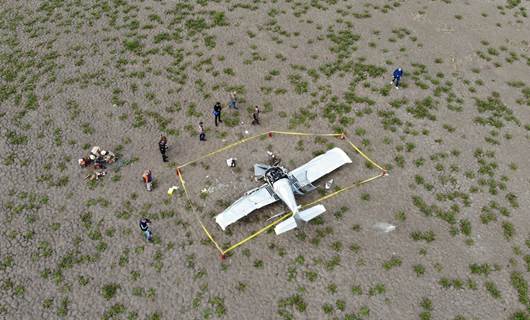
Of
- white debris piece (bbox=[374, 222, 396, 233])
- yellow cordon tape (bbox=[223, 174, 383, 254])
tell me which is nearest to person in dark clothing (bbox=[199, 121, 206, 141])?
yellow cordon tape (bbox=[223, 174, 383, 254])

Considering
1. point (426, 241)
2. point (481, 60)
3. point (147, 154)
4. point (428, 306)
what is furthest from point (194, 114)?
point (481, 60)

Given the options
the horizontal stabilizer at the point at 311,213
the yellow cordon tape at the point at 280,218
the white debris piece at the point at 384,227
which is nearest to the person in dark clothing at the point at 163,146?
the yellow cordon tape at the point at 280,218

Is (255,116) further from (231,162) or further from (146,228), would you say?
(146,228)

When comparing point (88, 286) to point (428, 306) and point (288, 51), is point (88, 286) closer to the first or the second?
point (428, 306)

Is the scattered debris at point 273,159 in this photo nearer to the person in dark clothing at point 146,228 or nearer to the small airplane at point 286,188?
the small airplane at point 286,188

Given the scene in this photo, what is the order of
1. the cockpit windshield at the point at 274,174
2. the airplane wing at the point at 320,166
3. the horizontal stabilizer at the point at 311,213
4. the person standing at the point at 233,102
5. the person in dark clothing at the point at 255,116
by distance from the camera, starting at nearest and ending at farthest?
the horizontal stabilizer at the point at 311,213 < the cockpit windshield at the point at 274,174 < the airplane wing at the point at 320,166 < the person in dark clothing at the point at 255,116 < the person standing at the point at 233,102

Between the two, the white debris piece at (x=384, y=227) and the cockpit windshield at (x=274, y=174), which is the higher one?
the cockpit windshield at (x=274, y=174)
